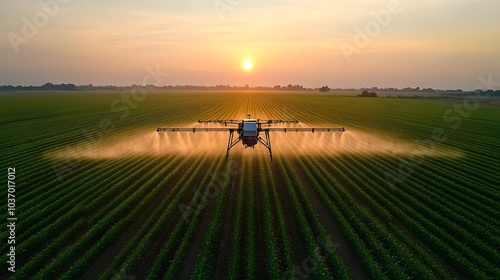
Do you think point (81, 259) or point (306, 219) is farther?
point (306, 219)

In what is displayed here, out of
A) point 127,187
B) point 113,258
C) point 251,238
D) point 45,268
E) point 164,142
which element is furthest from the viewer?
point 164,142

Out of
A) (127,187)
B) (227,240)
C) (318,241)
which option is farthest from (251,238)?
(127,187)

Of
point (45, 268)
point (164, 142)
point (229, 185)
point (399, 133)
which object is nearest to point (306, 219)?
point (229, 185)

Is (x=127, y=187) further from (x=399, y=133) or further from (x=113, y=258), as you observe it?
(x=399, y=133)

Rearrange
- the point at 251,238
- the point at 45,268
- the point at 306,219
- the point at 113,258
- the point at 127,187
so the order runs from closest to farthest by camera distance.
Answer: the point at 45,268 < the point at 113,258 < the point at 251,238 < the point at 306,219 < the point at 127,187

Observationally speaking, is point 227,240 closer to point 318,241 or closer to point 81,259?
point 318,241

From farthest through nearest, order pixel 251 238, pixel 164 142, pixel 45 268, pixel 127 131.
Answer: pixel 127 131 < pixel 164 142 < pixel 251 238 < pixel 45 268
